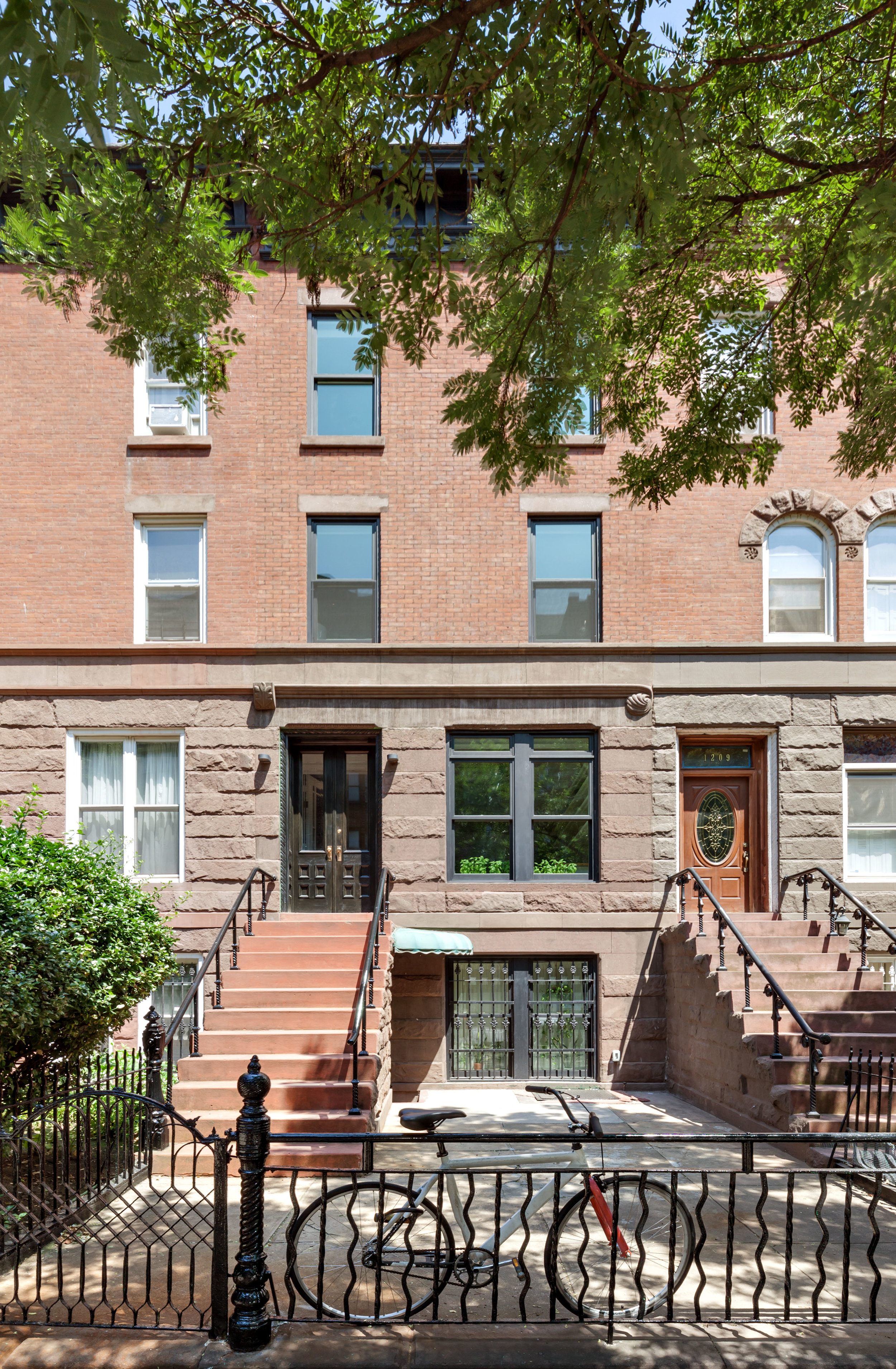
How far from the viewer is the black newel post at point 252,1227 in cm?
510

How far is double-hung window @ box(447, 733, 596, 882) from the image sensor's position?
541 inches

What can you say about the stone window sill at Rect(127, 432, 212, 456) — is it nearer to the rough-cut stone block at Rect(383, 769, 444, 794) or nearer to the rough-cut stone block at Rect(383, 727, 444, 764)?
the rough-cut stone block at Rect(383, 727, 444, 764)

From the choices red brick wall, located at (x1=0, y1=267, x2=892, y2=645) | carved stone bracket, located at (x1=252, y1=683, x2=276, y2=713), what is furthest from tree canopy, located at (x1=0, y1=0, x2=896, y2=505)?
carved stone bracket, located at (x1=252, y1=683, x2=276, y2=713)

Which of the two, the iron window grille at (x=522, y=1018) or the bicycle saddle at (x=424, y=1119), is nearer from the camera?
the bicycle saddle at (x=424, y=1119)

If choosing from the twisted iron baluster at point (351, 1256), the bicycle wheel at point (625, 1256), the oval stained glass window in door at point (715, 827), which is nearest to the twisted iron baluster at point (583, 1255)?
the bicycle wheel at point (625, 1256)

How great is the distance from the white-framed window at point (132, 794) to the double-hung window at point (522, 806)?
4.04m

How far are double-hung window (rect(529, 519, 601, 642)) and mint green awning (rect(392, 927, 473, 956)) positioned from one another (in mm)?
4467

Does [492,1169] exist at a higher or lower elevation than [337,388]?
lower

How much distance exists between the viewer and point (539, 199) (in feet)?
22.8

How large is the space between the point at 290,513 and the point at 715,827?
7846mm

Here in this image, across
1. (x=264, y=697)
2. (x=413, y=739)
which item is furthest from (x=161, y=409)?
(x=413, y=739)

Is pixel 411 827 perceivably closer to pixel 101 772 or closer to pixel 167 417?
pixel 101 772

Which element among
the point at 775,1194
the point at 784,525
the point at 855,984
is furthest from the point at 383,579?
the point at 775,1194

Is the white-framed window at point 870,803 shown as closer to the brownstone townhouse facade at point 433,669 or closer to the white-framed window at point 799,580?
the brownstone townhouse facade at point 433,669
